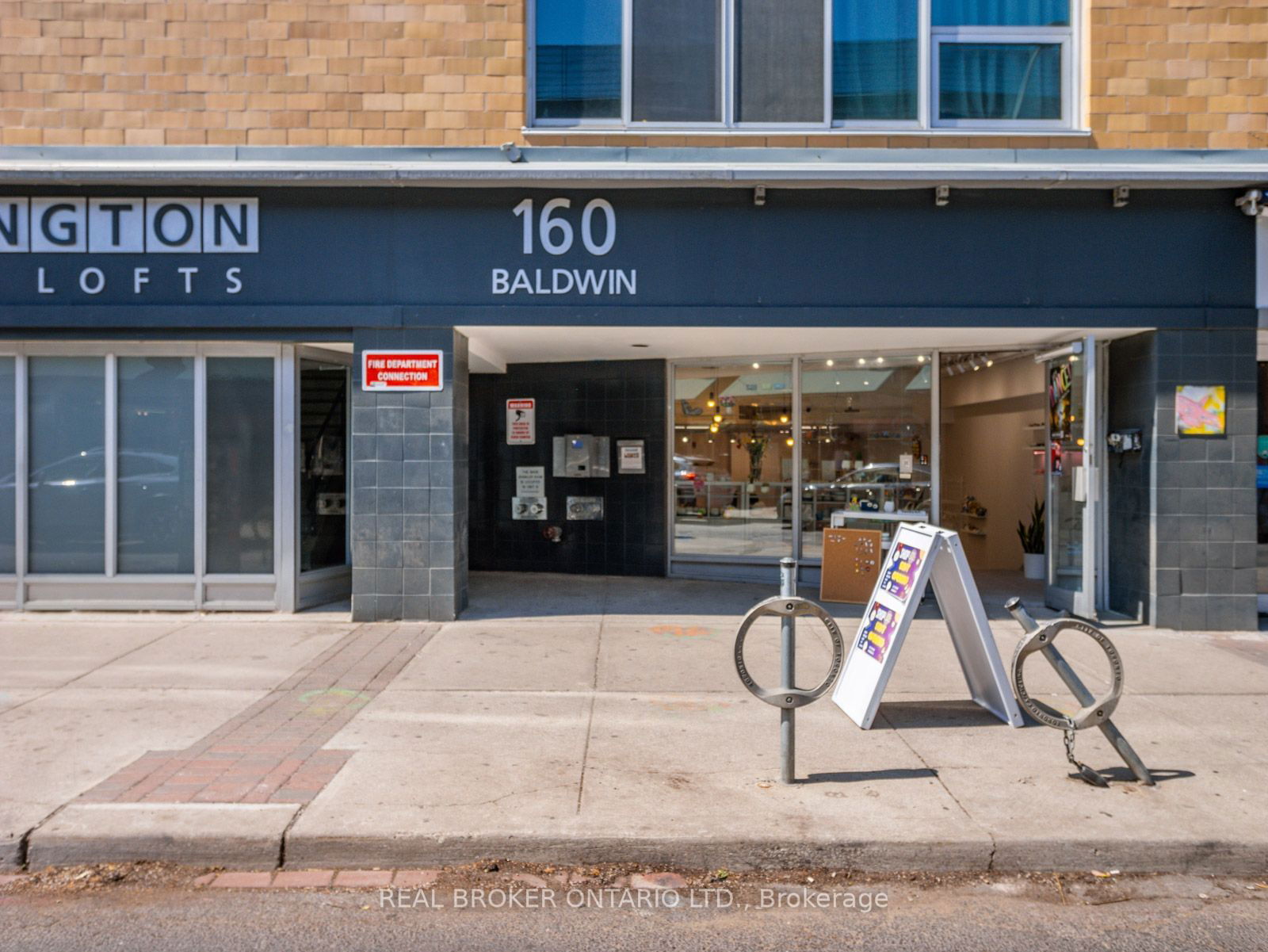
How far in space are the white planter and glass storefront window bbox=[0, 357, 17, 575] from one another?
1157cm

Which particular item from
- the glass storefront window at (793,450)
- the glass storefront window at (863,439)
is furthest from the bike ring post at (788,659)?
the glass storefront window at (863,439)

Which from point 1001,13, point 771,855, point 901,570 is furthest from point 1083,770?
point 1001,13

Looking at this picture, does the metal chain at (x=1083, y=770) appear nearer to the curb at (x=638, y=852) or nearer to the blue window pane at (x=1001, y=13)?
the curb at (x=638, y=852)

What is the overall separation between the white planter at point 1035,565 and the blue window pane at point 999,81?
5736mm

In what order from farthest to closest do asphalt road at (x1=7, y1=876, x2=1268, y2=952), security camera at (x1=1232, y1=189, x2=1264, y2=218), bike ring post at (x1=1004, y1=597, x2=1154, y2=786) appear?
1. security camera at (x1=1232, y1=189, x2=1264, y2=218)
2. bike ring post at (x1=1004, y1=597, x2=1154, y2=786)
3. asphalt road at (x1=7, y1=876, x2=1268, y2=952)

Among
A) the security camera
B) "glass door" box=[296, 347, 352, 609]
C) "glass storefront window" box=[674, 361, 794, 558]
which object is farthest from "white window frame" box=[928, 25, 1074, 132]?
"glass door" box=[296, 347, 352, 609]

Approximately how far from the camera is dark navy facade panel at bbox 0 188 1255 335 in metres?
8.67

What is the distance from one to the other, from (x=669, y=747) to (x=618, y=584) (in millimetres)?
5755

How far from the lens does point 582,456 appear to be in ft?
39.2

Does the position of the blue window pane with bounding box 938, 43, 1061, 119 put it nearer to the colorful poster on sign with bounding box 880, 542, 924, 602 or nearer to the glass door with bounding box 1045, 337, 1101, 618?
the glass door with bounding box 1045, 337, 1101, 618

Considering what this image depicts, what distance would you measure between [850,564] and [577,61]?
5.77 m

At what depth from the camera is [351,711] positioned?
6.20 meters

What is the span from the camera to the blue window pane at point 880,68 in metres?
9.02

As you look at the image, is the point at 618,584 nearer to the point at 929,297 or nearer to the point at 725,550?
the point at 725,550
